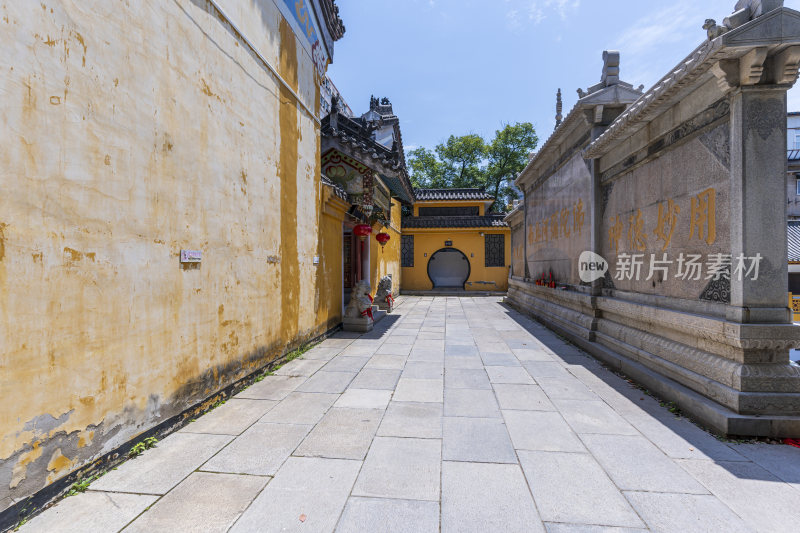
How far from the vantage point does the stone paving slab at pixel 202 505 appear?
189 centimetres

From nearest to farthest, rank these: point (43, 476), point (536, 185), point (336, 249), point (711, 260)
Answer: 1. point (43, 476)
2. point (711, 260)
3. point (336, 249)
4. point (536, 185)

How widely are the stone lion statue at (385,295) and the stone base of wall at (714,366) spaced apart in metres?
6.44

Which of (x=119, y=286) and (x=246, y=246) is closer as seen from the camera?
(x=119, y=286)

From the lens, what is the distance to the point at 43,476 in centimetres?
203

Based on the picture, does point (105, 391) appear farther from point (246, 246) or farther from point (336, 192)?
point (336, 192)

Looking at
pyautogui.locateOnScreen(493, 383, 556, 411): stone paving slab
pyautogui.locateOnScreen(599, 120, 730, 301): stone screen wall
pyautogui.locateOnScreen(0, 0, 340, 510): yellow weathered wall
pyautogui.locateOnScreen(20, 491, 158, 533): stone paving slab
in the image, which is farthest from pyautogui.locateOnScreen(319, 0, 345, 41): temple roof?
pyautogui.locateOnScreen(20, 491, 158, 533): stone paving slab

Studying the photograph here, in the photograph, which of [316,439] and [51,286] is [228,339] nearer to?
[316,439]

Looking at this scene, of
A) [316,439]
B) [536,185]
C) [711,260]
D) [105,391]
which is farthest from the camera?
[536,185]

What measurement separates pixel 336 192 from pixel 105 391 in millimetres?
5246

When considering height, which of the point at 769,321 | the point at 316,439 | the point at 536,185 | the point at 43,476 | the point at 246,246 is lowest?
the point at 316,439

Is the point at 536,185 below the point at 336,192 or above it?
above

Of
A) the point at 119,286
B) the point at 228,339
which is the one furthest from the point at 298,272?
the point at 119,286

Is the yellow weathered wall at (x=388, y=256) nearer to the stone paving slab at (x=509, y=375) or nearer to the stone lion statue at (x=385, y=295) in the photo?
the stone lion statue at (x=385, y=295)

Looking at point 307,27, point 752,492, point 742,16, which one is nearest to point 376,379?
point 752,492
